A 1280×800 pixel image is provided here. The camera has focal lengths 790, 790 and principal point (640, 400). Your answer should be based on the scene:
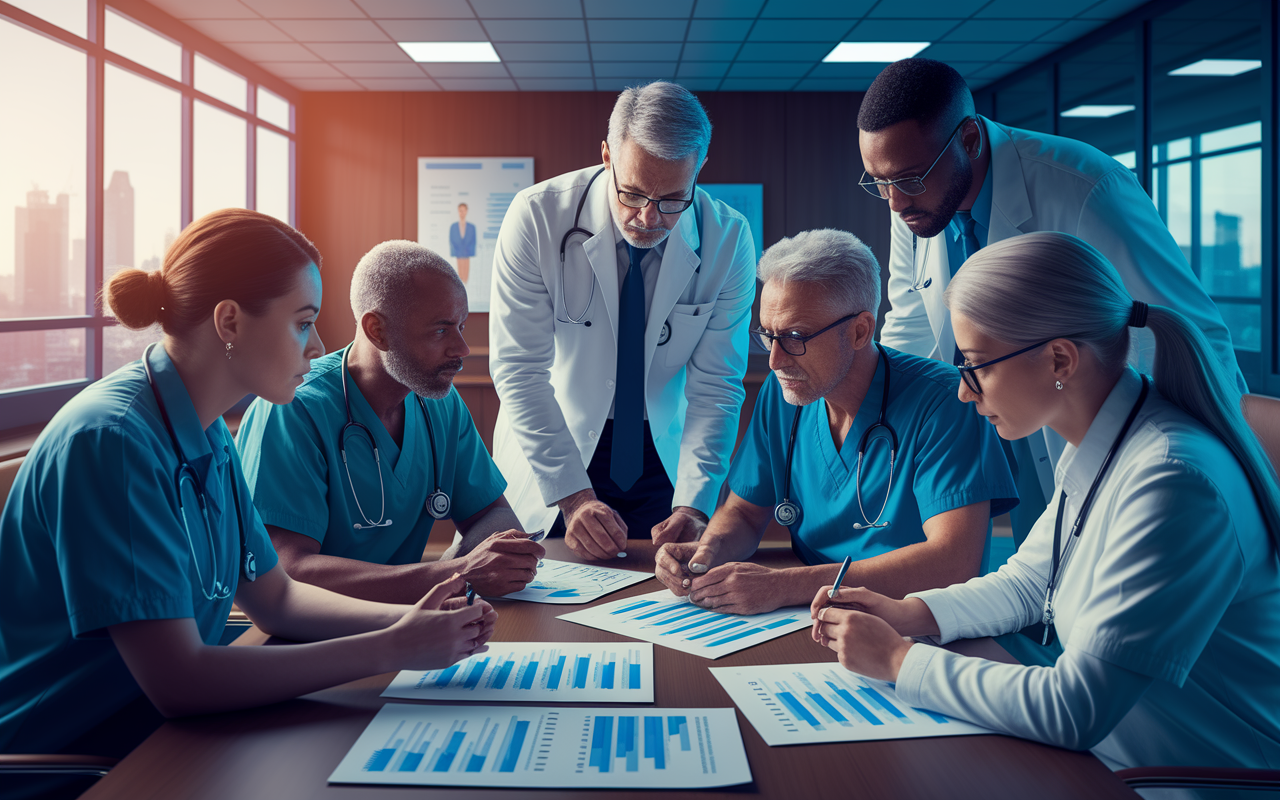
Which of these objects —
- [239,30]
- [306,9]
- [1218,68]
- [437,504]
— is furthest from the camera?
[239,30]

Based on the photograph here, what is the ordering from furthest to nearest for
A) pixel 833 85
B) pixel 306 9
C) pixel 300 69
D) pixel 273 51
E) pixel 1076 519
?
pixel 833 85, pixel 300 69, pixel 273 51, pixel 306 9, pixel 1076 519

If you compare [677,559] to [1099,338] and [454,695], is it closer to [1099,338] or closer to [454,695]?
[454,695]

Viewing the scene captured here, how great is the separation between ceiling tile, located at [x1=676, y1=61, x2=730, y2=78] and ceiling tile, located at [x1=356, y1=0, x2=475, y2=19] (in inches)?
70.4

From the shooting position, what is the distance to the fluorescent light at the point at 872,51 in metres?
5.49

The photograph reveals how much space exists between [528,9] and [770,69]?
7.04 feet

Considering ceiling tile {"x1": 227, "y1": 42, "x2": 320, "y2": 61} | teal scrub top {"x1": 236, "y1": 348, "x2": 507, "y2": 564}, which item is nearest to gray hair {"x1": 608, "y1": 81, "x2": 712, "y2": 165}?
teal scrub top {"x1": 236, "y1": 348, "x2": 507, "y2": 564}

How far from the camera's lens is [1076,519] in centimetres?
118

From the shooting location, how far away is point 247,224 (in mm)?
1195

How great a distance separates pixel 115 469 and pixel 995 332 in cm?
120

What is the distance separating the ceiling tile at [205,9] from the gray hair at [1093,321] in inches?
198

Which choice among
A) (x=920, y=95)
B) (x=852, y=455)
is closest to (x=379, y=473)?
(x=852, y=455)

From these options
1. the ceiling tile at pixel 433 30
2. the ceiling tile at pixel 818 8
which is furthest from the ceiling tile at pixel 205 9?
the ceiling tile at pixel 818 8

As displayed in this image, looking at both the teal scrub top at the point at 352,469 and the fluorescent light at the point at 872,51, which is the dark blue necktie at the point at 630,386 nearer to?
the teal scrub top at the point at 352,469

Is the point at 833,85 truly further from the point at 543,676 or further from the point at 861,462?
the point at 543,676
